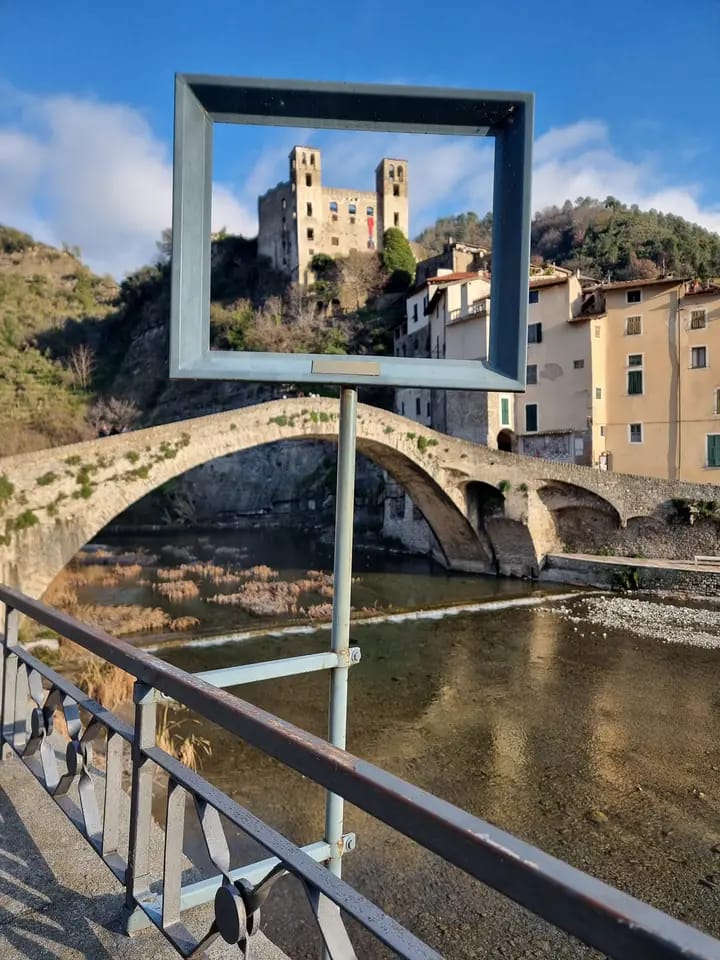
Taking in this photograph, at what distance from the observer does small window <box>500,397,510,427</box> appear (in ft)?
84.7

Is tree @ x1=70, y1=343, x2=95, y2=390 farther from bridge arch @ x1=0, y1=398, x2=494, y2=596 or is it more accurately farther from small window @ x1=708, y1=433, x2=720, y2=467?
small window @ x1=708, y1=433, x2=720, y2=467

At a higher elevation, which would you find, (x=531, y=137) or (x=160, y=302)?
(x=160, y=302)

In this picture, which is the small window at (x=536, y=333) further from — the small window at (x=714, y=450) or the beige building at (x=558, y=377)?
the small window at (x=714, y=450)

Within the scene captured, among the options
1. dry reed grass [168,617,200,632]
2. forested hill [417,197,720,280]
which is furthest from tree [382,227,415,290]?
dry reed grass [168,617,200,632]

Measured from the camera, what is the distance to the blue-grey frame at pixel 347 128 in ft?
6.38

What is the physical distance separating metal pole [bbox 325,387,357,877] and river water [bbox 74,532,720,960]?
2860 millimetres

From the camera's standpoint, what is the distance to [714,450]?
71.2 ft

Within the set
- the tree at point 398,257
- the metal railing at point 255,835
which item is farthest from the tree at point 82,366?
the metal railing at point 255,835

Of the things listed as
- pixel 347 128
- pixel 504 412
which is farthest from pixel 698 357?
pixel 347 128

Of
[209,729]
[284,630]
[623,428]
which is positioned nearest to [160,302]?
[623,428]

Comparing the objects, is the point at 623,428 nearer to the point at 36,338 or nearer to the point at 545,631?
the point at 545,631

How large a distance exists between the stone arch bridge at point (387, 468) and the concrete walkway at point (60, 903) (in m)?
10.7

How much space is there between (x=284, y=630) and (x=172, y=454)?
451 centimetres

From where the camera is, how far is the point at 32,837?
2377mm
